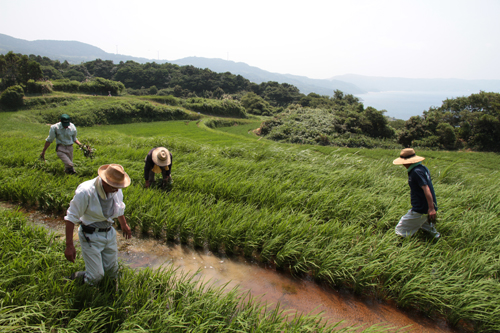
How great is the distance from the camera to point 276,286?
304cm

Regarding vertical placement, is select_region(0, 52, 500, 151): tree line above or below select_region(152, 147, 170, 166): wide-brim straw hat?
above

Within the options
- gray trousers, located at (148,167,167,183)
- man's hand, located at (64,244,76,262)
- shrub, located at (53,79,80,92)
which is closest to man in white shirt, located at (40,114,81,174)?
gray trousers, located at (148,167,167,183)

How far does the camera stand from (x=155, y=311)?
6.86 feet

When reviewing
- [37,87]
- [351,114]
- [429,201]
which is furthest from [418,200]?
[37,87]

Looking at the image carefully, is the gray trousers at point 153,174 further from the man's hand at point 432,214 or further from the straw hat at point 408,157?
the man's hand at point 432,214

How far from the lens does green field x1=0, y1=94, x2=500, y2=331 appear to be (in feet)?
9.46

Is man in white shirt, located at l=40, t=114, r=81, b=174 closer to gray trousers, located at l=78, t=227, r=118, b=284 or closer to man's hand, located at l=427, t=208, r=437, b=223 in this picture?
gray trousers, located at l=78, t=227, r=118, b=284

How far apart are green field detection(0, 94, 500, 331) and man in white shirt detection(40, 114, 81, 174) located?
36 centimetres

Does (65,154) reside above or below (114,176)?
below

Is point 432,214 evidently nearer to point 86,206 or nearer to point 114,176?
point 114,176

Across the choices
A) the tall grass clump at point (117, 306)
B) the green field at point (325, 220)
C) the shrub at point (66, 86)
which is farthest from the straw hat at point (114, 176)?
the shrub at point (66, 86)

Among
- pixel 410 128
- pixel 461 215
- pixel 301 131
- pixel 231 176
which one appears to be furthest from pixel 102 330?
pixel 410 128

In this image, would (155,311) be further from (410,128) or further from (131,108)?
(131,108)

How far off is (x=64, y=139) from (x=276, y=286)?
533cm
